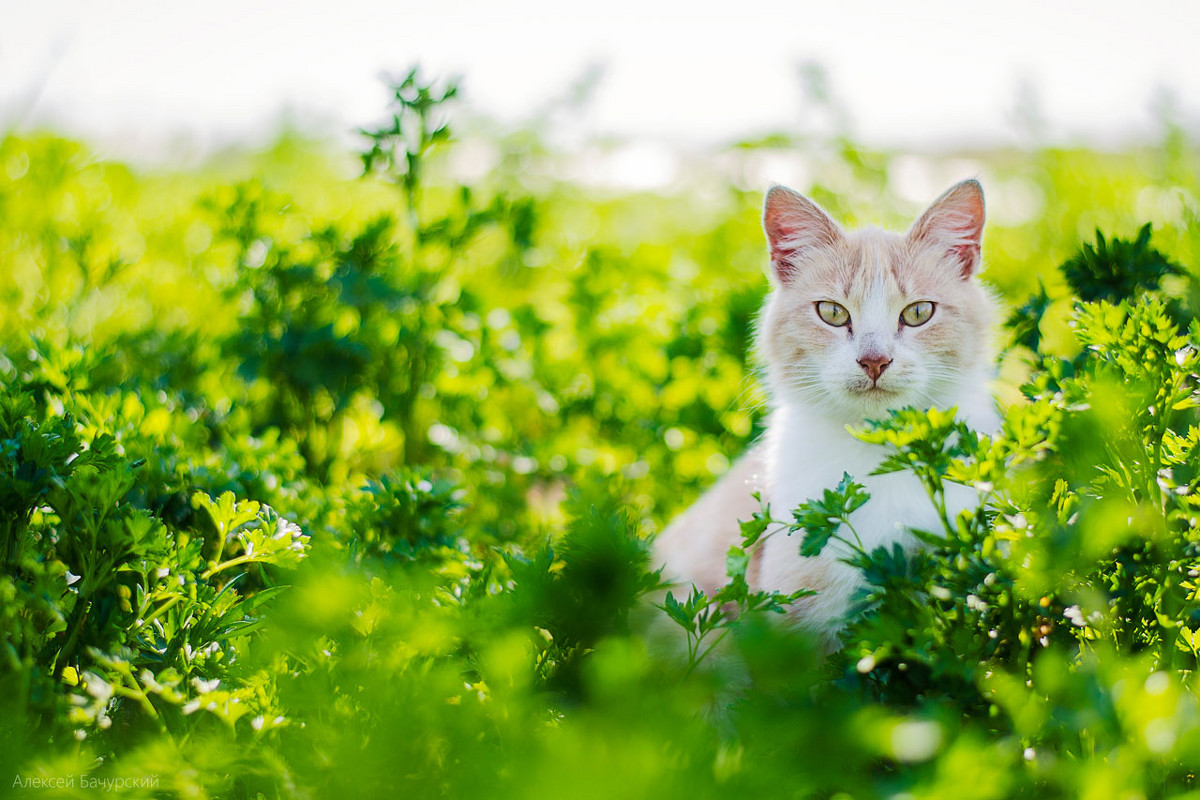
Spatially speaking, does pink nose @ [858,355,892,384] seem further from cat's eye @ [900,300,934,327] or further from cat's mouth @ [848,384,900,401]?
cat's eye @ [900,300,934,327]

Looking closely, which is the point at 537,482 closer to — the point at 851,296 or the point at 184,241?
the point at 851,296

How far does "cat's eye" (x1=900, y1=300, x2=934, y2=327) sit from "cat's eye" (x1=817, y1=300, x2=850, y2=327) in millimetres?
136

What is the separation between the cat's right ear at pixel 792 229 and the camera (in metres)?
2.14

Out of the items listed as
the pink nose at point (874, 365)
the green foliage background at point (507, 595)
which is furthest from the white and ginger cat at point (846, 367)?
the green foliage background at point (507, 595)

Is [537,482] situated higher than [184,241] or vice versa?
[184,241]

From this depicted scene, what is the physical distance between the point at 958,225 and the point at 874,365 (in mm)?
545

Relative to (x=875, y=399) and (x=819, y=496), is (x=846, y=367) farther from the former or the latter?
(x=819, y=496)

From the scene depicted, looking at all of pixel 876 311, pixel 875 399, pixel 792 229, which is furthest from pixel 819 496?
pixel 792 229

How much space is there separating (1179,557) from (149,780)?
5.60ft

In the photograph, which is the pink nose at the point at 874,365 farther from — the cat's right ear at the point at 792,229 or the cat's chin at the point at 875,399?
the cat's right ear at the point at 792,229

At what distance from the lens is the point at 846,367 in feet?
6.19

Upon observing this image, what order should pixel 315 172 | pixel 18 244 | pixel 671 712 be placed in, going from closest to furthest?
1. pixel 671 712
2. pixel 18 244
3. pixel 315 172

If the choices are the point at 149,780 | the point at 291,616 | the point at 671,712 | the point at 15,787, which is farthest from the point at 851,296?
the point at 15,787

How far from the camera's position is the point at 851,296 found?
2.00 meters
